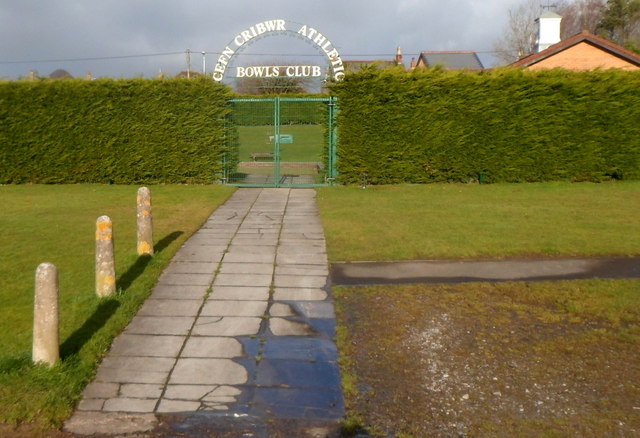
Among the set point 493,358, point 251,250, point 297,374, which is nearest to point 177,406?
point 297,374

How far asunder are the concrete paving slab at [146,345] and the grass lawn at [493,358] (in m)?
1.54

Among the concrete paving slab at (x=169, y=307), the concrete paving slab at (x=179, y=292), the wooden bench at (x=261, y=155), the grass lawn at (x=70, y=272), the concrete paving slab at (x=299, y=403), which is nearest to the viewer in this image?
the concrete paving slab at (x=299, y=403)

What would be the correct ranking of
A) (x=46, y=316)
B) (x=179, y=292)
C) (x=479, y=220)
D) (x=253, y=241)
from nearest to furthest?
(x=46, y=316) < (x=179, y=292) < (x=253, y=241) < (x=479, y=220)

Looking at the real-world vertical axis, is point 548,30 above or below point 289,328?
above

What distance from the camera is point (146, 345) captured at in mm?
6043

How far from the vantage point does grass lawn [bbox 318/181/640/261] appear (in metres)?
9.78

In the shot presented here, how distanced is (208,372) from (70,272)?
373cm

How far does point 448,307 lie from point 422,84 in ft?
38.0

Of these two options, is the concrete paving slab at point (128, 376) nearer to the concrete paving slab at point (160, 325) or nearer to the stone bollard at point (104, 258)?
the concrete paving slab at point (160, 325)

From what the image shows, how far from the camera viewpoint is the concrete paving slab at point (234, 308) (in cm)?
699

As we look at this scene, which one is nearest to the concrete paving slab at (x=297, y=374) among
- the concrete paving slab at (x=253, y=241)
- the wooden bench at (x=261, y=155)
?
the concrete paving slab at (x=253, y=241)

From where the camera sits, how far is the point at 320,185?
1806 cm

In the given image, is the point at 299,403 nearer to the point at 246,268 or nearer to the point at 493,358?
the point at 493,358

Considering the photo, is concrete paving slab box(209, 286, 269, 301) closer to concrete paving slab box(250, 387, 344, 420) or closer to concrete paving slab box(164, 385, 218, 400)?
concrete paving slab box(164, 385, 218, 400)
